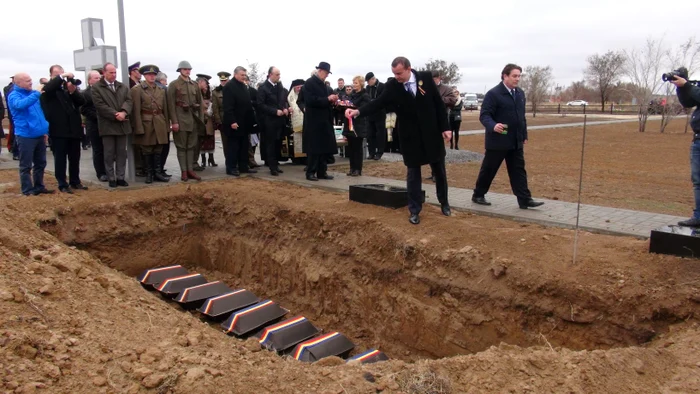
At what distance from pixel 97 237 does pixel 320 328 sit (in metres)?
3.62

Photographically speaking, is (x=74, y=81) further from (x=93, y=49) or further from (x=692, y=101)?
(x=692, y=101)

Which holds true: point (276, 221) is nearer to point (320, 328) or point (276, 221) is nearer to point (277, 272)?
point (277, 272)

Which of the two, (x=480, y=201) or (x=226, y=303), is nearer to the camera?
(x=226, y=303)

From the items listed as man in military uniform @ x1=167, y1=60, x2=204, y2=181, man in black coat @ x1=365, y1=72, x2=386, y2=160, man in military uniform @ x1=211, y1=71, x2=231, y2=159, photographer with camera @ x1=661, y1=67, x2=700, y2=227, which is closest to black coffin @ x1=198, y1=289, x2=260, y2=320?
man in military uniform @ x1=167, y1=60, x2=204, y2=181

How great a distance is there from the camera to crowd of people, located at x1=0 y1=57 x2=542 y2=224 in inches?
250

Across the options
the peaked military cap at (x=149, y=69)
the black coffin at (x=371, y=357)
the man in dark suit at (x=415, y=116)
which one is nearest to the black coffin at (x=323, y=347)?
the black coffin at (x=371, y=357)

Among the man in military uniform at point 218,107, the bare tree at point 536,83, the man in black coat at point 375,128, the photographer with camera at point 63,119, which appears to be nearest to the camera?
the photographer with camera at point 63,119

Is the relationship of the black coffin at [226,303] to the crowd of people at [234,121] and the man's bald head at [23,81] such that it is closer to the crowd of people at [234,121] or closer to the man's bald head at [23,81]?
the crowd of people at [234,121]

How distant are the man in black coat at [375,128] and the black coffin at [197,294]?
6.35m

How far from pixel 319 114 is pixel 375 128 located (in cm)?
385

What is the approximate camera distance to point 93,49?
8.77 meters

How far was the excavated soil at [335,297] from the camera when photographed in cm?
328

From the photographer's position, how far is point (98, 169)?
9.34 meters

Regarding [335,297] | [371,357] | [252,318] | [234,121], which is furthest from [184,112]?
[371,357]
